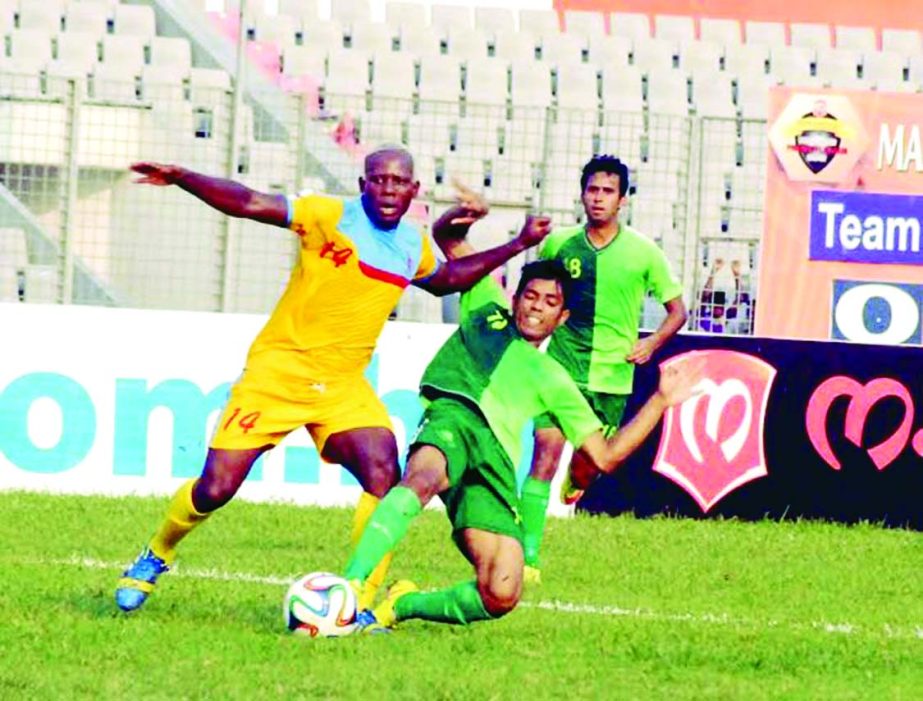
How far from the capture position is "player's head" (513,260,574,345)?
8.87m

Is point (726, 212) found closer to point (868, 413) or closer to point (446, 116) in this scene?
point (446, 116)

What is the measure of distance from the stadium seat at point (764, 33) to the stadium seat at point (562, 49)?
11.9 ft

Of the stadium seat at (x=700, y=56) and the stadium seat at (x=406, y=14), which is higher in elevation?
the stadium seat at (x=406, y=14)

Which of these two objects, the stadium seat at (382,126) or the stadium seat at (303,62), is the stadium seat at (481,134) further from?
the stadium seat at (303,62)

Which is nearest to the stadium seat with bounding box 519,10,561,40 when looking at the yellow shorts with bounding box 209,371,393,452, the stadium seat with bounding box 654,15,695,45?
the stadium seat with bounding box 654,15,695,45

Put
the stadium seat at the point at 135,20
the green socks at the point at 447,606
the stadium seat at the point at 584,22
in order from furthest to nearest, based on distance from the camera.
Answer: the stadium seat at the point at 584,22 → the stadium seat at the point at 135,20 → the green socks at the point at 447,606

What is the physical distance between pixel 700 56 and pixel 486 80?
157 inches

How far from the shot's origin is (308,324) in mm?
9445

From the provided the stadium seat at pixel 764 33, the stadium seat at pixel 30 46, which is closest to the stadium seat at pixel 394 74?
the stadium seat at pixel 30 46

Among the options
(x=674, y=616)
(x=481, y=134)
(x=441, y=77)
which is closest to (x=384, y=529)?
(x=674, y=616)

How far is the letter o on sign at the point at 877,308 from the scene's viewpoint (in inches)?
705

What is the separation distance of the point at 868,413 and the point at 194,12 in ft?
47.5

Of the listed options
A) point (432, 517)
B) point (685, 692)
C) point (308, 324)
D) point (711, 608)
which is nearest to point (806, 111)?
point (432, 517)

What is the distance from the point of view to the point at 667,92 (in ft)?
99.7
